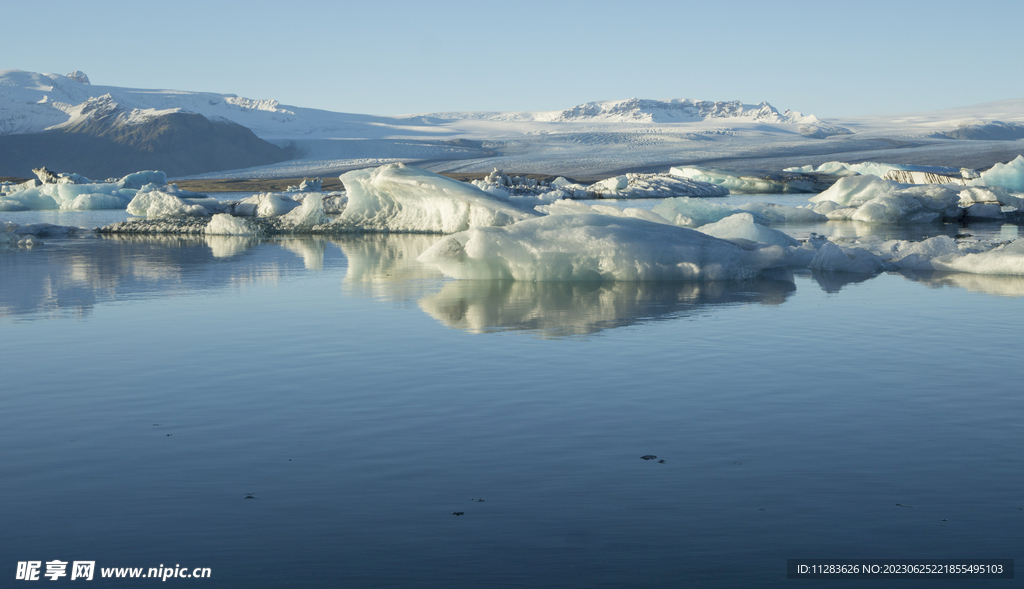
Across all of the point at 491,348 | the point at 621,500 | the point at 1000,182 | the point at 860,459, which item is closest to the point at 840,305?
the point at 491,348

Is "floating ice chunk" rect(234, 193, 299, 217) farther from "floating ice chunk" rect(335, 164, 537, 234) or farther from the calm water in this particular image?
the calm water

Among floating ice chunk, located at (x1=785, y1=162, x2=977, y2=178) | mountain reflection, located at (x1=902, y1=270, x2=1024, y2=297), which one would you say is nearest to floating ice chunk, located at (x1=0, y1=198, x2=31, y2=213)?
floating ice chunk, located at (x1=785, y1=162, x2=977, y2=178)

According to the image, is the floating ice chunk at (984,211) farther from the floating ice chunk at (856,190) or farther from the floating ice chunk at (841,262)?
the floating ice chunk at (841,262)

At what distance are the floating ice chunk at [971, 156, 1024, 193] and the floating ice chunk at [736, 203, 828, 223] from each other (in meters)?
11.5

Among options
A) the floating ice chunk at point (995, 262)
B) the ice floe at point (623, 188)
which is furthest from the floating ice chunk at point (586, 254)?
the ice floe at point (623, 188)

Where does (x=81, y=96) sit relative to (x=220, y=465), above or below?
above

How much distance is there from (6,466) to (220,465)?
0.98 meters

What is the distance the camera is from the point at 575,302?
9.52m

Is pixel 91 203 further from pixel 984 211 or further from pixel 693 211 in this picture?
pixel 984 211

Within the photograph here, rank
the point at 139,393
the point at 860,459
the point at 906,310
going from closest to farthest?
the point at 860,459 < the point at 139,393 < the point at 906,310

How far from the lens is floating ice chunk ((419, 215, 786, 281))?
439 inches

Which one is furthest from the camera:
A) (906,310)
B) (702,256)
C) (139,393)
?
(702,256)

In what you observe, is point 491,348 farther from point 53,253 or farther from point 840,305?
point 53,253

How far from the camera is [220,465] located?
4.14 meters
